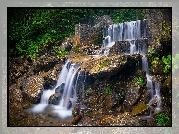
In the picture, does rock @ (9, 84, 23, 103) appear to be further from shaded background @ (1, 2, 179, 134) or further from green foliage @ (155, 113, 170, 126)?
green foliage @ (155, 113, 170, 126)

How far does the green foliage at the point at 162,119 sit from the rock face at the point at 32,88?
293 centimetres

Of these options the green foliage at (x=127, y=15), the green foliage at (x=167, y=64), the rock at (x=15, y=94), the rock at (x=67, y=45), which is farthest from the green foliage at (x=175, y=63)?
the rock at (x=15, y=94)

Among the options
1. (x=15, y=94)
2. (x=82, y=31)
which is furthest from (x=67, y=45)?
(x=15, y=94)

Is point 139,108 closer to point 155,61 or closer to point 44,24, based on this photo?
point 155,61

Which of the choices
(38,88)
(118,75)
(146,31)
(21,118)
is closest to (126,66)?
(118,75)

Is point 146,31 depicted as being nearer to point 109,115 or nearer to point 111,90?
point 111,90

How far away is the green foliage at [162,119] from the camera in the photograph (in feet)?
21.5

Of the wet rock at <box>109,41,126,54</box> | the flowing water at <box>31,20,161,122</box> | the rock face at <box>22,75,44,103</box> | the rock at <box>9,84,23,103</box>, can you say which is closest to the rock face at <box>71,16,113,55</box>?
the flowing water at <box>31,20,161,122</box>

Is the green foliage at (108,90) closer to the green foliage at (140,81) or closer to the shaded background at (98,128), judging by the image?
the green foliage at (140,81)

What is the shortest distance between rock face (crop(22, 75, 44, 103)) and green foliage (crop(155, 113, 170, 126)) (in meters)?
2.93

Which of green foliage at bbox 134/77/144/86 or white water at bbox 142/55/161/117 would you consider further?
green foliage at bbox 134/77/144/86

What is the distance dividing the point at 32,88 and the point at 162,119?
3.23 metres

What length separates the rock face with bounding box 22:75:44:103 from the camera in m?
7.15

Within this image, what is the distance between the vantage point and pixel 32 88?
7211mm
